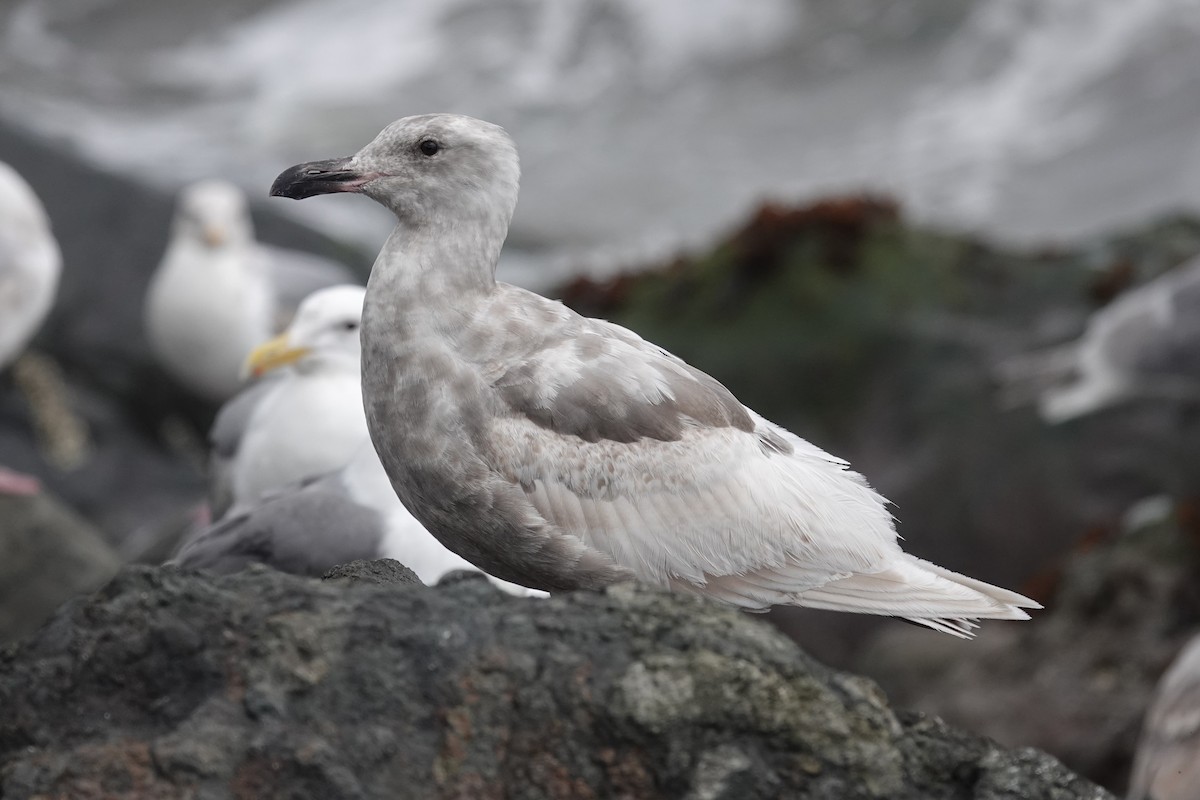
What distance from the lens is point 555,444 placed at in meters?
3.94

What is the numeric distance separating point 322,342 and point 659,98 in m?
17.6

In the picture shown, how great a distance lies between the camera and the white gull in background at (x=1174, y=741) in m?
5.32

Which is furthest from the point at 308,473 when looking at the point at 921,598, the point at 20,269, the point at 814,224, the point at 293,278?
the point at 814,224

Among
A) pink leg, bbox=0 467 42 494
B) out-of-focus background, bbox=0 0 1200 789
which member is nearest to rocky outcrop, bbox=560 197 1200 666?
out-of-focus background, bbox=0 0 1200 789

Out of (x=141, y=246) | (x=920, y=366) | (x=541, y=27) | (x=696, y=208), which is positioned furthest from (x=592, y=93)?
(x=920, y=366)

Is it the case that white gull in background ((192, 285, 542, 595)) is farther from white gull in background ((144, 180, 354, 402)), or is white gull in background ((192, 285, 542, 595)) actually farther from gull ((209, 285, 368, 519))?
white gull in background ((144, 180, 354, 402))

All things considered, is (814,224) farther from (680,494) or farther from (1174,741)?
(680,494)

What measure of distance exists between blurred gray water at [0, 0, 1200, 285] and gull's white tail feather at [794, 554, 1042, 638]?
592 inches

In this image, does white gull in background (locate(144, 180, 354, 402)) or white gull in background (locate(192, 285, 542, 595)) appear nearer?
white gull in background (locate(192, 285, 542, 595))

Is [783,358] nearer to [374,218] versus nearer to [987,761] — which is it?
[987,761]

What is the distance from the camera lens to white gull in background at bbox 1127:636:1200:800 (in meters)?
5.32

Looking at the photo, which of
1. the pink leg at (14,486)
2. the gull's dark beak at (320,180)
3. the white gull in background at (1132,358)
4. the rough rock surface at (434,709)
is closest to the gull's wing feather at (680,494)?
the gull's dark beak at (320,180)

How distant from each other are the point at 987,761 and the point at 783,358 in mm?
8275

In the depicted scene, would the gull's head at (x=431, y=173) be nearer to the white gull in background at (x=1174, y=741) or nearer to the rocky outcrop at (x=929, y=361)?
the white gull in background at (x=1174, y=741)
